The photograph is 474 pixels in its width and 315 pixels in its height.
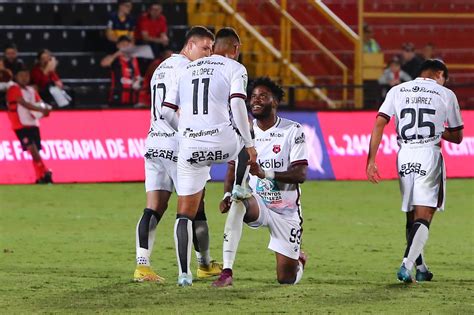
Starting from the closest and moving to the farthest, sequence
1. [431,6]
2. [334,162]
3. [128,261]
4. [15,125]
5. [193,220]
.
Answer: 1. [193,220]
2. [128,261]
3. [15,125]
4. [334,162]
5. [431,6]

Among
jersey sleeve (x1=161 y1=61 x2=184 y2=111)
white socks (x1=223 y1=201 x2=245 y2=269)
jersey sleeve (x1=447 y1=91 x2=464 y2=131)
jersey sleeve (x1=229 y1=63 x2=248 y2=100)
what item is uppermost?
jersey sleeve (x1=229 y1=63 x2=248 y2=100)

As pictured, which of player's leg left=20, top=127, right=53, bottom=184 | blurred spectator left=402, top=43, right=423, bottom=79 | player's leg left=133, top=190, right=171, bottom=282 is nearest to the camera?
player's leg left=133, top=190, right=171, bottom=282

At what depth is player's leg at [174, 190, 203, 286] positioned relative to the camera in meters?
9.92

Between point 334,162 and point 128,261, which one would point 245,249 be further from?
point 334,162

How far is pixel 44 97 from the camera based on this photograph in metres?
22.1

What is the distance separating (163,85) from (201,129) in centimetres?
80

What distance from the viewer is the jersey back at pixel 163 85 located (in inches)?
413

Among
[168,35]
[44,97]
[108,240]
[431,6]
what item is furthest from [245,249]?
[431,6]

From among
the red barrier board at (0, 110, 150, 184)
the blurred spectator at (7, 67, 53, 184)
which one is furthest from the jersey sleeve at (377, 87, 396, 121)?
the red barrier board at (0, 110, 150, 184)

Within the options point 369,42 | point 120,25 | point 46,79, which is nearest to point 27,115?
A: point 46,79

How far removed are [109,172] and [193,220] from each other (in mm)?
10863

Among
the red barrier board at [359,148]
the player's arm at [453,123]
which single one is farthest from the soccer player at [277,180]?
the red barrier board at [359,148]

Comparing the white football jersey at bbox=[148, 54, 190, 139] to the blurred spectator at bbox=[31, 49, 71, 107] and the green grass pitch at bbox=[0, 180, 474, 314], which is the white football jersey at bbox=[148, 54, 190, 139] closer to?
the green grass pitch at bbox=[0, 180, 474, 314]

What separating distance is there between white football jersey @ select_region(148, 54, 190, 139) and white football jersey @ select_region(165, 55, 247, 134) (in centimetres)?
40
